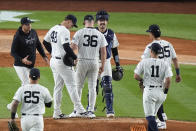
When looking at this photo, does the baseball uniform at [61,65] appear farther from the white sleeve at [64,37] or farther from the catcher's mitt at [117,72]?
the catcher's mitt at [117,72]

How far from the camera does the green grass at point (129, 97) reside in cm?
1295

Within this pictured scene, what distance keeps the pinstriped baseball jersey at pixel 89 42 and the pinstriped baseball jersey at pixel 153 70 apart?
1.52 metres

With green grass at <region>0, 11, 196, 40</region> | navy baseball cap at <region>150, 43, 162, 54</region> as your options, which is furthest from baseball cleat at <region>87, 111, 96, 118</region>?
green grass at <region>0, 11, 196, 40</region>

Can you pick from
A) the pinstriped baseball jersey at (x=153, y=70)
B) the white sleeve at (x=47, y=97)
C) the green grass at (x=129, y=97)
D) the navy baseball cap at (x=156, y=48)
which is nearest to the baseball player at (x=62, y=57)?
the green grass at (x=129, y=97)

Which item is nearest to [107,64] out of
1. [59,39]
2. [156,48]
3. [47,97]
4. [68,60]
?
[68,60]

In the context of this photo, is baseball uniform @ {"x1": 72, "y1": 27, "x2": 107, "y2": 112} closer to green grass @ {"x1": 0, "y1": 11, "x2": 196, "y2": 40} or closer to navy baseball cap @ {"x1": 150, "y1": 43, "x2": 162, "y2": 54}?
navy baseball cap @ {"x1": 150, "y1": 43, "x2": 162, "y2": 54}

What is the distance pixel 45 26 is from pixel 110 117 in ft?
48.2

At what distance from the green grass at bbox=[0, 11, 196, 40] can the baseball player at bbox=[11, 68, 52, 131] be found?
15.0 metres

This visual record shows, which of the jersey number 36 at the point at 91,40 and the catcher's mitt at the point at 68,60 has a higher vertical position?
the jersey number 36 at the point at 91,40

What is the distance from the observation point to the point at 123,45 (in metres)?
22.2

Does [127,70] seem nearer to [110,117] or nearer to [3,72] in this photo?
[3,72]

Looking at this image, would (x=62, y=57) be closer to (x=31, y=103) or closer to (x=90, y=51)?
(x=90, y=51)

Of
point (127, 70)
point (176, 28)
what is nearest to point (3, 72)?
point (127, 70)

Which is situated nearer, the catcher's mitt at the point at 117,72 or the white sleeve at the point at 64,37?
the white sleeve at the point at 64,37
